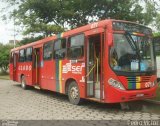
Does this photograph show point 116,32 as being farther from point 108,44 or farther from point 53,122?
point 53,122

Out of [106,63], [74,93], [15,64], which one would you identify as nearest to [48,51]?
[74,93]

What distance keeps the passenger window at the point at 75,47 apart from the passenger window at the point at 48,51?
7.36 feet

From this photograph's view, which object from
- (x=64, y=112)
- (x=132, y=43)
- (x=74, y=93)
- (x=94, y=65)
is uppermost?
(x=132, y=43)

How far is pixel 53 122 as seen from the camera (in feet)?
29.5

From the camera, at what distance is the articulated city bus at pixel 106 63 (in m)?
10.1

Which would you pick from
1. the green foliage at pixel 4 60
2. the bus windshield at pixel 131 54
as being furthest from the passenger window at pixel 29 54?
the green foliage at pixel 4 60

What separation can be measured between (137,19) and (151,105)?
13.4 meters

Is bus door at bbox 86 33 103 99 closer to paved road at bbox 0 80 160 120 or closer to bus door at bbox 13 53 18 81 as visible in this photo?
paved road at bbox 0 80 160 120

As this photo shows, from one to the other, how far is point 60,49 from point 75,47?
167 cm

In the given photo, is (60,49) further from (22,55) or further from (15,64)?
(15,64)

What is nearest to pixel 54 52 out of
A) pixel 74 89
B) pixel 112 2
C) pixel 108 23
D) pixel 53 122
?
pixel 74 89

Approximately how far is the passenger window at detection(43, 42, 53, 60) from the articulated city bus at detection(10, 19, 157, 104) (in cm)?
70

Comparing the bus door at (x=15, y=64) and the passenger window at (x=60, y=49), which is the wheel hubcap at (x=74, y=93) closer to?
the passenger window at (x=60, y=49)

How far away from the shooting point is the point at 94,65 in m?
11.3
